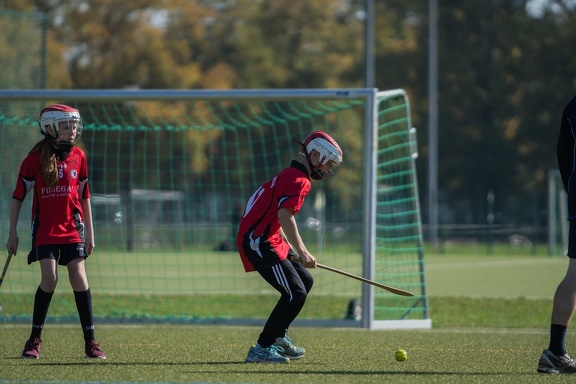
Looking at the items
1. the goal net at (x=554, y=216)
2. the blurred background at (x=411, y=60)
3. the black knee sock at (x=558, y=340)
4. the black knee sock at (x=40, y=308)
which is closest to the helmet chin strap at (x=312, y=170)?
the black knee sock at (x=558, y=340)

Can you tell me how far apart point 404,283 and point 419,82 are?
32.9 metres

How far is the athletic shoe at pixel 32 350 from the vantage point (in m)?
7.40

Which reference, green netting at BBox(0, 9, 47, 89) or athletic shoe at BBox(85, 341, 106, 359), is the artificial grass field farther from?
green netting at BBox(0, 9, 47, 89)

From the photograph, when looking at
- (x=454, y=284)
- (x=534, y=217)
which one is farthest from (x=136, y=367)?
(x=534, y=217)

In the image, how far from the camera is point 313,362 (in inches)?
292

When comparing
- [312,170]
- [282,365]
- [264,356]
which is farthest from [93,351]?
[312,170]

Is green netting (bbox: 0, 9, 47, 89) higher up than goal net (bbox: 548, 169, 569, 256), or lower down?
higher up

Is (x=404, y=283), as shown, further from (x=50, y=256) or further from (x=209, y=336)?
(x=50, y=256)

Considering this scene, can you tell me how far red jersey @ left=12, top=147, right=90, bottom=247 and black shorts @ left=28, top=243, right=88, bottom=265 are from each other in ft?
0.11

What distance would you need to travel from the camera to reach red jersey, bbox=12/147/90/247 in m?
7.39

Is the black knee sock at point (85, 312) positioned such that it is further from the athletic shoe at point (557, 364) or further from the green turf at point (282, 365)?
the athletic shoe at point (557, 364)

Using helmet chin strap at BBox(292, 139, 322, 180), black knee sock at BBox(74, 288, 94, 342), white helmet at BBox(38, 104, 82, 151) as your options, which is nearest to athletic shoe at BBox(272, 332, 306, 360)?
helmet chin strap at BBox(292, 139, 322, 180)

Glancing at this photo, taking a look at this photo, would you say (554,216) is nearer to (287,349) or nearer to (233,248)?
(233,248)

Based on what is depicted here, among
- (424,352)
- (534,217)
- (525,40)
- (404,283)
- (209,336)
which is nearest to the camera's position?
(424,352)
